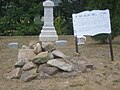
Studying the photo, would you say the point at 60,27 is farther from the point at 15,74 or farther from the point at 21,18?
the point at 15,74

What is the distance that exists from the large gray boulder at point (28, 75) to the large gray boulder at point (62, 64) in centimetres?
36

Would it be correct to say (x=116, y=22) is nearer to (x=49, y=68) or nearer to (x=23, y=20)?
(x=49, y=68)

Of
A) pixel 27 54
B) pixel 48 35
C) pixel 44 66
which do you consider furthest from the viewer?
pixel 48 35

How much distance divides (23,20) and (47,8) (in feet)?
25.0

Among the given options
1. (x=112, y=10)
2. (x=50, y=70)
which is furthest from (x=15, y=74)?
(x=112, y=10)

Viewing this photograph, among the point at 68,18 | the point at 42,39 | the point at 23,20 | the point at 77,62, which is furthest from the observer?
the point at 68,18

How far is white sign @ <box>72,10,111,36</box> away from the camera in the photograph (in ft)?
27.2

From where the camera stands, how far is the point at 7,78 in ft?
21.8

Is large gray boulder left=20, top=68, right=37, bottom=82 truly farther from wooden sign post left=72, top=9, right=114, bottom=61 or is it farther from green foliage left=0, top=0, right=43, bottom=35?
green foliage left=0, top=0, right=43, bottom=35

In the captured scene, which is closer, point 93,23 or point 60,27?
point 93,23

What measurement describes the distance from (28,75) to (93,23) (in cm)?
264

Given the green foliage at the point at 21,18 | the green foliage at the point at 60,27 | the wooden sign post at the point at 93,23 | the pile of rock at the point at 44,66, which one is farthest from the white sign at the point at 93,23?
the green foliage at the point at 21,18

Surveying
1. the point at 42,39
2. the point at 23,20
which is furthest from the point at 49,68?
the point at 23,20

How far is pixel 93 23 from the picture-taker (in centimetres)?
837
